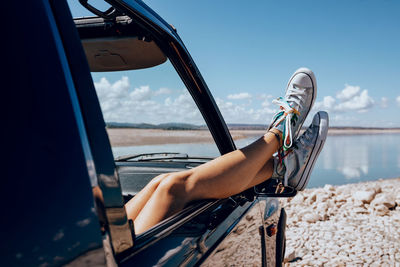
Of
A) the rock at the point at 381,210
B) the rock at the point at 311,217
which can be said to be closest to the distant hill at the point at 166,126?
the rock at the point at 311,217

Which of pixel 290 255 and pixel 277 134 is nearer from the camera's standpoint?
pixel 277 134

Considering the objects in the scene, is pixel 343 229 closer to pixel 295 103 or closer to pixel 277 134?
pixel 295 103

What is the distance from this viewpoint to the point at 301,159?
2119 mm

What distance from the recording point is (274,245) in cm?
223

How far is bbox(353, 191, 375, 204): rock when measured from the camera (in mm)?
6109

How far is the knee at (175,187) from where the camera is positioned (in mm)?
1404

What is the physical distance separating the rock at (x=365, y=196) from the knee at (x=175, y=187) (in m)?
5.64

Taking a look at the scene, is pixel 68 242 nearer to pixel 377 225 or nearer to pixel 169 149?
pixel 169 149

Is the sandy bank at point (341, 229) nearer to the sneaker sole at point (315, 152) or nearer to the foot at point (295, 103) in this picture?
the sneaker sole at point (315, 152)

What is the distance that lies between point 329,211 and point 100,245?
19.2 feet

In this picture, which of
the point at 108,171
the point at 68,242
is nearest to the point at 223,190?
the point at 108,171

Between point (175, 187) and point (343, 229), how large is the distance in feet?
14.8

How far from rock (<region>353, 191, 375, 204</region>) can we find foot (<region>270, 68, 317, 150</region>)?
4.48 metres

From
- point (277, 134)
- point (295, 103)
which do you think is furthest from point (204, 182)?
point (295, 103)
